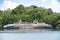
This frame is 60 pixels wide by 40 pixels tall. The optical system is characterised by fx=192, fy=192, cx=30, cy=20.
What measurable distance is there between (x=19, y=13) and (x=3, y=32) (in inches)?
22.7

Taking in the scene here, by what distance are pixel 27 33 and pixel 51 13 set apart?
74 cm

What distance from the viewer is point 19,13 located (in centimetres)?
447

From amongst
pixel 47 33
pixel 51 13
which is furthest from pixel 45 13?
pixel 47 33

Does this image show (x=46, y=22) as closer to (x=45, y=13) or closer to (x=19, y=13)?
(x=45, y=13)
